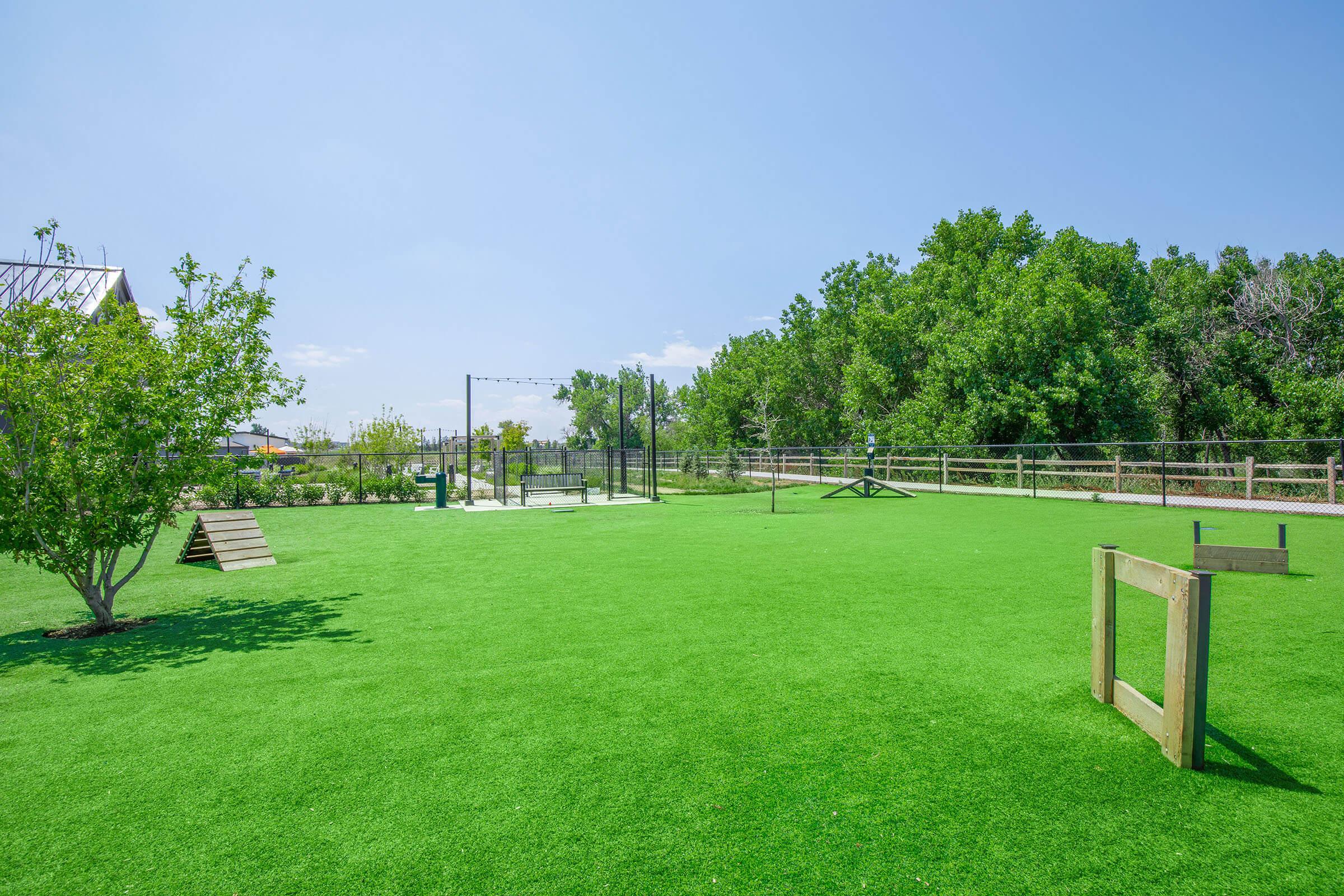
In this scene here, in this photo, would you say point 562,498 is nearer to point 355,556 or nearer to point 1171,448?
point 355,556

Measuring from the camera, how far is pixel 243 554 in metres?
9.69

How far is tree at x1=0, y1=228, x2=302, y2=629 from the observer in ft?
19.3

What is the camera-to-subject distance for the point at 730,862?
8.66 feet

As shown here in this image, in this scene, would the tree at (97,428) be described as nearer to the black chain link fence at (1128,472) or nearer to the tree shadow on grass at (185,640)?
the tree shadow on grass at (185,640)

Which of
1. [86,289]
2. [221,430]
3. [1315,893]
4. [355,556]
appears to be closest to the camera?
[1315,893]

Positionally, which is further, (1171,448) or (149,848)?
(1171,448)

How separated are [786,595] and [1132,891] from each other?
4.70m

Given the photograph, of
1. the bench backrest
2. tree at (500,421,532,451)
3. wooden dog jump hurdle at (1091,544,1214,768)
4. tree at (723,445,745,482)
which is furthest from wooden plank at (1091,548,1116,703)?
tree at (500,421,532,451)

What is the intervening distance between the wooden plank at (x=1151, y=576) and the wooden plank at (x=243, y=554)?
10261 mm

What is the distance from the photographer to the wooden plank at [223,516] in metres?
9.77

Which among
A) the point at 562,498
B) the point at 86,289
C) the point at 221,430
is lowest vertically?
the point at 562,498

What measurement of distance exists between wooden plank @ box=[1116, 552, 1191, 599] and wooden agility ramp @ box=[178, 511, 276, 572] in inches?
395

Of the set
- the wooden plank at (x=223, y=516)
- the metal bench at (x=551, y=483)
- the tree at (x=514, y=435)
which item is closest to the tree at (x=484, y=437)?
the tree at (x=514, y=435)

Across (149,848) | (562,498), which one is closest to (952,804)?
(149,848)
